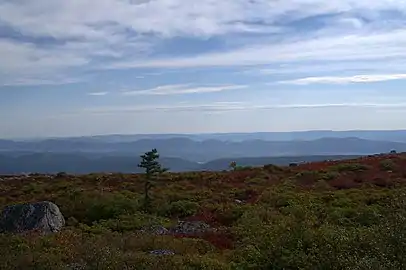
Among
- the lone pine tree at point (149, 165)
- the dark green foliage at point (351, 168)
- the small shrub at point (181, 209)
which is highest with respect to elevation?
the lone pine tree at point (149, 165)

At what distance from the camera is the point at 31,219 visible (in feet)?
58.2

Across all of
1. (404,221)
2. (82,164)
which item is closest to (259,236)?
(404,221)

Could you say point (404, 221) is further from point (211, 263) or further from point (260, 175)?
point (260, 175)

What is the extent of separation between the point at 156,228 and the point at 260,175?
592 inches

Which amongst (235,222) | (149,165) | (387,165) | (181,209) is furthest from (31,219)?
(387,165)

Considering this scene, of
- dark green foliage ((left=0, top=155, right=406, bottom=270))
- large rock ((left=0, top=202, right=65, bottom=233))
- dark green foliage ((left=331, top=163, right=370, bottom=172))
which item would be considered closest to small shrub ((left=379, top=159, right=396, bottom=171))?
dark green foliage ((left=0, top=155, right=406, bottom=270))

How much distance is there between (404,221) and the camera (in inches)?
327

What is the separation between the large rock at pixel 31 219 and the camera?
57.8 ft

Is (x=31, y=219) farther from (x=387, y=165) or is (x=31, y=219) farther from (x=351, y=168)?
(x=387, y=165)

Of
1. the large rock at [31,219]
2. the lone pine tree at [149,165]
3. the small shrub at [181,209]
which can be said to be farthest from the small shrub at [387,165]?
the large rock at [31,219]

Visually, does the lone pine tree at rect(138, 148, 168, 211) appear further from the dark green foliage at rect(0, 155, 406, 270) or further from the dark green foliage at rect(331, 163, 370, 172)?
the dark green foliage at rect(331, 163, 370, 172)

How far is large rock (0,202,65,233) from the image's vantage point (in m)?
17.6

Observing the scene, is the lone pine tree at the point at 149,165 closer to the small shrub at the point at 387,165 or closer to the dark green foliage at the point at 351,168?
the dark green foliage at the point at 351,168

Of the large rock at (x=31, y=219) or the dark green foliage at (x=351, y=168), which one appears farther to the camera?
the dark green foliage at (x=351, y=168)
